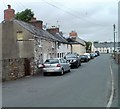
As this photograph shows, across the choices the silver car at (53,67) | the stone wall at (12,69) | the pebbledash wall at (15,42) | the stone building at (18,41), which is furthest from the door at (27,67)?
the stone building at (18,41)

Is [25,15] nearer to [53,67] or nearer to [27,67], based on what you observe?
[27,67]

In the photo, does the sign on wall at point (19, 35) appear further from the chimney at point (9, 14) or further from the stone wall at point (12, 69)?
the stone wall at point (12, 69)

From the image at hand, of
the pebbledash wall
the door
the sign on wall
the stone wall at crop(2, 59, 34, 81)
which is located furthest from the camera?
the sign on wall

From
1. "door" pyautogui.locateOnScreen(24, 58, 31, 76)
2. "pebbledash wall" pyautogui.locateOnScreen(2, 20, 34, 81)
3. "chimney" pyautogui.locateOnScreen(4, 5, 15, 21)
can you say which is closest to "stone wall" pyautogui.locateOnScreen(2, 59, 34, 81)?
"door" pyautogui.locateOnScreen(24, 58, 31, 76)

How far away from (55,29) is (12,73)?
4621 cm

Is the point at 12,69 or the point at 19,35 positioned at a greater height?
the point at 19,35

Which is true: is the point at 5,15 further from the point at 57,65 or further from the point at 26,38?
the point at 57,65

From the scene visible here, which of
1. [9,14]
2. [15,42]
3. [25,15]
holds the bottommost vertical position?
[15,42]

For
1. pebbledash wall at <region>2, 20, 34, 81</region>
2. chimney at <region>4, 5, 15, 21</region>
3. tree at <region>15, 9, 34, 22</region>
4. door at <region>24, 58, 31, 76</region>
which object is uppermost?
tree at <region>15, 9, 34, 22</region>

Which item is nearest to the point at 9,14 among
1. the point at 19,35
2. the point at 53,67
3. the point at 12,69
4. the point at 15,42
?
the point at 19,35

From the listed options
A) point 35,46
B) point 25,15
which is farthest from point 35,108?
point 25,15

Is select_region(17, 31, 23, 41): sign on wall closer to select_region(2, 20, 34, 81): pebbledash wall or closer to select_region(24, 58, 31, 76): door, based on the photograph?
select_region(2, 20, 34, 81): pebbledash wall

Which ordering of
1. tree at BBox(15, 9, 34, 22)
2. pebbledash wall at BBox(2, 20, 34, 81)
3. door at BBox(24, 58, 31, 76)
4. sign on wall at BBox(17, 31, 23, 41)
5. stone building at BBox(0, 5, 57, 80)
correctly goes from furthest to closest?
tree at BBox(15, 9, 34, 22), sign on wall at BBox(17, 31, 23, 41), pebbledash wall at BBox(2, 20, 34, 81), stone building at BBox(0, 5, 57, 80), door at BBox(24, 58, 31, 76)

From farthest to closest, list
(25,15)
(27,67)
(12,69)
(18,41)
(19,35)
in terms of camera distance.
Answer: (25,15) → (19,35) → (18,41) → (27,67) → (12,69)
